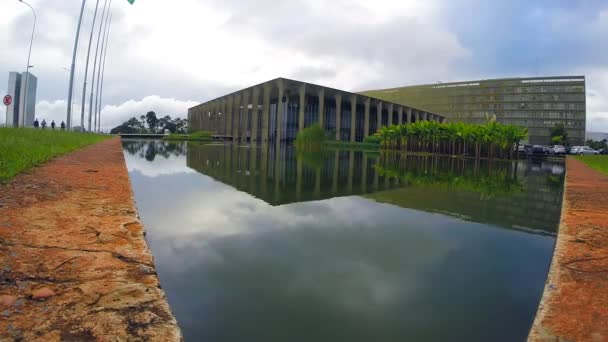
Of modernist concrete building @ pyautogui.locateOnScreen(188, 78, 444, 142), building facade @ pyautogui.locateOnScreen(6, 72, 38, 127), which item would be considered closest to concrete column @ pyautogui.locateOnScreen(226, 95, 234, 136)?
modernist concrete building @ pyautogui.locateOnScreen(188, 78, 444, 142)

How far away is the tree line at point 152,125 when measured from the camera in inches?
2857

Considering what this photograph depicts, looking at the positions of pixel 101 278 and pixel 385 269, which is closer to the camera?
pixel 101 278

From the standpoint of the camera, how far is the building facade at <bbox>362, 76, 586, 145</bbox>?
8131 cm

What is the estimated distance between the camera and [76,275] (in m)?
2.61

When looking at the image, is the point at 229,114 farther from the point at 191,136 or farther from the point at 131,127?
the point at 131,127

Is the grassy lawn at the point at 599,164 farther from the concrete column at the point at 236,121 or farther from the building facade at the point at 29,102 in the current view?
the concrete column at the point at 236,121

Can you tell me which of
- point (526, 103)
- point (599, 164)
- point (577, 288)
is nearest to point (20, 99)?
point (577, 288)

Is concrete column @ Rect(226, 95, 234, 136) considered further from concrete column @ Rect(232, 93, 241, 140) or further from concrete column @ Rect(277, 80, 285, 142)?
concrete column @ Rect(277, 80, 285, 142)

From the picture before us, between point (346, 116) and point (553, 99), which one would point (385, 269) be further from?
point (553, 99)

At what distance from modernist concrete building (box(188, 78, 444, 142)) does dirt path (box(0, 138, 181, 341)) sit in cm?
3710

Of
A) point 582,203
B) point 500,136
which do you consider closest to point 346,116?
point 500,136

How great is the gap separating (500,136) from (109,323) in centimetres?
2955

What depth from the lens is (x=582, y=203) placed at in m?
6.94

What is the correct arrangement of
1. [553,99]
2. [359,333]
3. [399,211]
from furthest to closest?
[553,99]
[399,211]
[359,333]
